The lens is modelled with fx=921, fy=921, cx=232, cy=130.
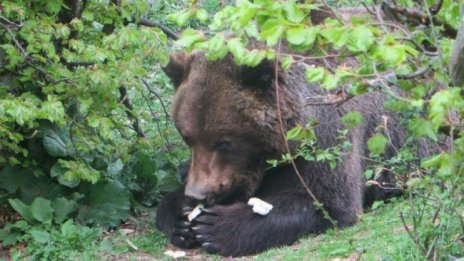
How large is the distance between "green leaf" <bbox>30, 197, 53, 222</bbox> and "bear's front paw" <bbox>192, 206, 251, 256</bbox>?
114 centimetres

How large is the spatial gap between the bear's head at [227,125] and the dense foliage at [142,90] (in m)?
0.32

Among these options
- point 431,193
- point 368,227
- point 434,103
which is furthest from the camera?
point 368,227

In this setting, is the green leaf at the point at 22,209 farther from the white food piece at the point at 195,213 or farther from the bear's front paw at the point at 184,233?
the white food piece at the point at 195,213

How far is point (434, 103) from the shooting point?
135 inches

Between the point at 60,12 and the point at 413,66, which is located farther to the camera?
the point at 60,12

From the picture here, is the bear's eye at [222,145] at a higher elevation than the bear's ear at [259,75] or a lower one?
lower

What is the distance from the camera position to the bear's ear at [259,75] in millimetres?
6562

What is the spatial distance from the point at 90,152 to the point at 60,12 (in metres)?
1.18

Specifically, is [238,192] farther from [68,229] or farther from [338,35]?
[338,35]

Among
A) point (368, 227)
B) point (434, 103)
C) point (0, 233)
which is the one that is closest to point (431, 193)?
point (434, 103)

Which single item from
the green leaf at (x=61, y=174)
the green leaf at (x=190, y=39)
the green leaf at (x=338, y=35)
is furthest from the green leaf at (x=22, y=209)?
the green leaf at (x=338, y=35)

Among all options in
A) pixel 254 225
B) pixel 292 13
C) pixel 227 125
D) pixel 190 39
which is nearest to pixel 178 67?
pixel 227 125

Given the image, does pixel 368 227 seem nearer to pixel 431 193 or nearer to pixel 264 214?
pixel 264 214

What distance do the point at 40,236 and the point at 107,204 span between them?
2.97 ft
